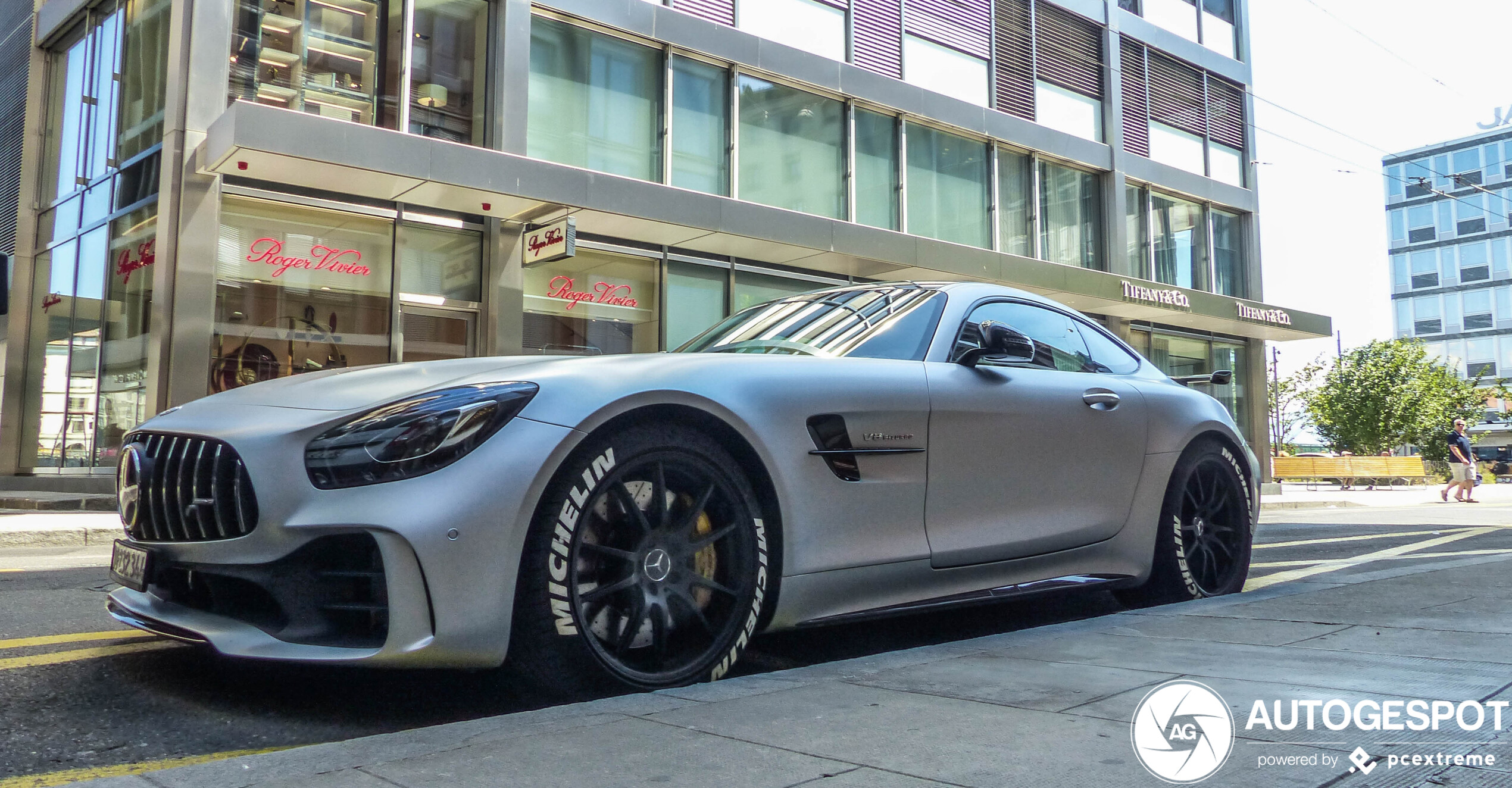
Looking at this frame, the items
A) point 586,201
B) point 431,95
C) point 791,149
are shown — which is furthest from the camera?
point 791,149

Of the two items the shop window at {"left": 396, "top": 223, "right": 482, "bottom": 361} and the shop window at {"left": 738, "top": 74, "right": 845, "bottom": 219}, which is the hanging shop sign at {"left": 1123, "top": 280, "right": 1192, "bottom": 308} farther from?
the shop window at {"left": 396, "top": 223, "right": 482, "bottom": 361}

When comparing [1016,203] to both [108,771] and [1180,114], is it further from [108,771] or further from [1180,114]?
[108,771]

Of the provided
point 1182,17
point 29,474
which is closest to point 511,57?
point 29,474

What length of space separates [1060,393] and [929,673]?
1.51 metres

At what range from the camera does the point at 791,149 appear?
16203 millimetres

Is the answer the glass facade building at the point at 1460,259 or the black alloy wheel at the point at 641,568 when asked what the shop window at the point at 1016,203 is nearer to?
the black alloy wheel at the point at 641,568

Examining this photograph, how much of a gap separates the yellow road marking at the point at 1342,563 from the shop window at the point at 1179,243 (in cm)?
1453

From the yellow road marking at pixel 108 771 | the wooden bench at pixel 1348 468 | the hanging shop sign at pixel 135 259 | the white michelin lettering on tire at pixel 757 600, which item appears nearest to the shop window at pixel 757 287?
the hanging shop sign at pixel 135 259

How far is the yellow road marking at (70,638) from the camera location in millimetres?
3385

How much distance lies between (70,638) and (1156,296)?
19.7m

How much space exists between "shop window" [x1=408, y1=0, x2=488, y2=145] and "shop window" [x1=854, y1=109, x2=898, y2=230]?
6.19m

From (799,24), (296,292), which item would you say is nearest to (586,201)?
(296,292)

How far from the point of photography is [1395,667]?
8.99 ft

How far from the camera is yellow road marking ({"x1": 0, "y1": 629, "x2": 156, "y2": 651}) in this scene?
3.38m
